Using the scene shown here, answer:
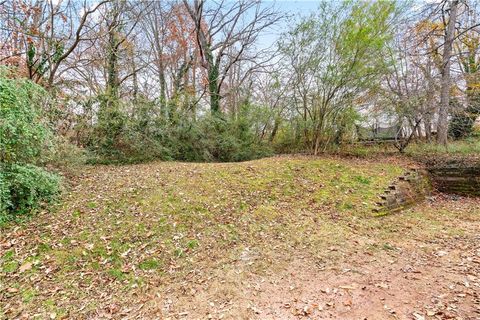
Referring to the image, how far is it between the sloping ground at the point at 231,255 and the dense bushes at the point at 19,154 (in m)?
0.32

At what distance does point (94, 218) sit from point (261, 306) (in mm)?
2763

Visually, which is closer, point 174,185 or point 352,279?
point 352,279

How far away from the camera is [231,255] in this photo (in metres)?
3.32

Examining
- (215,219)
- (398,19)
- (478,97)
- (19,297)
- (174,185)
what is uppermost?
(398,19)

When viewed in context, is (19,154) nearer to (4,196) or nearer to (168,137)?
(4,196)

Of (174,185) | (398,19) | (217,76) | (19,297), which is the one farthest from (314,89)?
(19,297)

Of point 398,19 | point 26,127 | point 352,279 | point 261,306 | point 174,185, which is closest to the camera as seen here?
point 261,306

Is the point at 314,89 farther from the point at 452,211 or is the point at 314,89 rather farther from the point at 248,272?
the point at 248,272

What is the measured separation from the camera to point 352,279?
2.81m

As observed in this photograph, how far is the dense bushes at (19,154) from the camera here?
349cm

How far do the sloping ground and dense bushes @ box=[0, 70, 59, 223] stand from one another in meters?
0.32

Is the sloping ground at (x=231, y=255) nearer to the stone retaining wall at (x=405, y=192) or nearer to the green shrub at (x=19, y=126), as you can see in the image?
the stone retaining wall at (x=405, y=192)

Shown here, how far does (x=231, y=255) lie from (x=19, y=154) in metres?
3.55

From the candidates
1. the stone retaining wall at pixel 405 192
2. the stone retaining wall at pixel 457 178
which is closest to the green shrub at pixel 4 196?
the stone retaining wall at pixel 405 192
